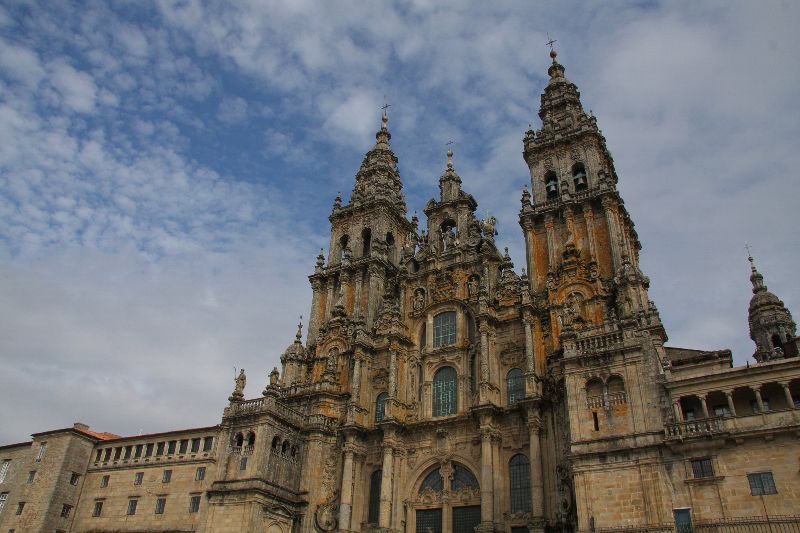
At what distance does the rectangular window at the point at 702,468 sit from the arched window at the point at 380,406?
21.9m

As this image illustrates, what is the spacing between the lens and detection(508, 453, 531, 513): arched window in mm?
37875

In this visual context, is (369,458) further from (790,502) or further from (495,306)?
(790,502)

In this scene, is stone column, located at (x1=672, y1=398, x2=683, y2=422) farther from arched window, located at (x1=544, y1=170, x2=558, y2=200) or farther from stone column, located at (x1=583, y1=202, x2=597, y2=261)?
arched window, located at (x1=544, y1=170, x2=558, y2=200)

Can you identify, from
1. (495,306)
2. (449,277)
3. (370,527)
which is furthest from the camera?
(449,277)

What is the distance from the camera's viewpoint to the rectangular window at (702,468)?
28062 mm

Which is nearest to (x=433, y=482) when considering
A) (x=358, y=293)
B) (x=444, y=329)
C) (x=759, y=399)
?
(x=444, y=329)

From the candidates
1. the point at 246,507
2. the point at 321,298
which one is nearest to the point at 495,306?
the point at 321,298

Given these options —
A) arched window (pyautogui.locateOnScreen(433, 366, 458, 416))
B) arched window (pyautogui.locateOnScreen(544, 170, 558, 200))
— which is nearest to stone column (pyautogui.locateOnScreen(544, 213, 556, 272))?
arched window (pyautogui.locateOnScreen(544, 170, 558, 200))

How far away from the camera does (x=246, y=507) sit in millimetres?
39188

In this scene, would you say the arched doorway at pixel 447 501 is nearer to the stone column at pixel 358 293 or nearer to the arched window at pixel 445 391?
the arched window at pixel 445 391

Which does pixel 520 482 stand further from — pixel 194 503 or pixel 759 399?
pixel 194 503

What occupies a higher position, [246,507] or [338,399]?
[338,399]

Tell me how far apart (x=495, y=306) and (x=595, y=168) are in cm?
1228

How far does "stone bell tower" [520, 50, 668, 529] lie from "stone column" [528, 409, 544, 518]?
537 millimetres
